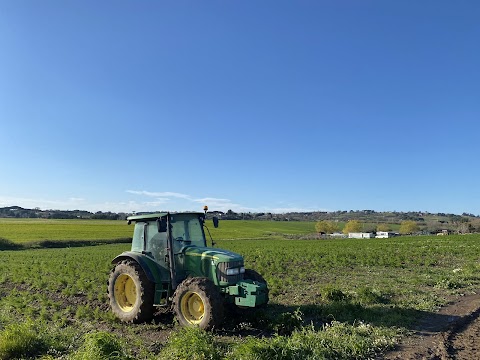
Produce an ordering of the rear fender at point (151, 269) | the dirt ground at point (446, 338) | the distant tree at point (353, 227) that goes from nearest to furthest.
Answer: the dirt ground at point (446, 338), the rear fender at point (151, 269), the distant tree at point (353, 227)

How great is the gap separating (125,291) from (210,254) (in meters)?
2.79

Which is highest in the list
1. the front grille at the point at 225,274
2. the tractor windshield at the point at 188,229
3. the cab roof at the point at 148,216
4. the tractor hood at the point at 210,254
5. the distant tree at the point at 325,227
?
the cab roof at the point at 148,216

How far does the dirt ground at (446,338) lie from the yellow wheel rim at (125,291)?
20.4 feet

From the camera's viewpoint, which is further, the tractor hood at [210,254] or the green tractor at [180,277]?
the tractor hood at [210,254]

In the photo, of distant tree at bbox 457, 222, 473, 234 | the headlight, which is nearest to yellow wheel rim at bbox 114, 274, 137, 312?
the headlight

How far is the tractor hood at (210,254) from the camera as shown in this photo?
8.94 meters

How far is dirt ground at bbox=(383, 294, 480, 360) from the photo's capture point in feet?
22.4

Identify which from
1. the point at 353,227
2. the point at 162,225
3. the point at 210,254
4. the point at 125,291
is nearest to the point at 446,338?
the point at 210,254

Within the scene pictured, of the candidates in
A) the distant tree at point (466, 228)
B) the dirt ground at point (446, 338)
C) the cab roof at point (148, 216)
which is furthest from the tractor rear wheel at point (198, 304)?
the distant tree at point (466, 228)

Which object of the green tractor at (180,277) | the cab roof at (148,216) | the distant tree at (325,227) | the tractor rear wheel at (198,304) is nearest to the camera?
the tractor rear wheel at (198,304)

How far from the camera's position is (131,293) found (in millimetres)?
10281

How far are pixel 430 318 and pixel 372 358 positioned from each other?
12.6ft

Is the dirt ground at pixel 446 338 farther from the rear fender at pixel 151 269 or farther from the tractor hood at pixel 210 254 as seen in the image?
the rear fender at pixel 151 269

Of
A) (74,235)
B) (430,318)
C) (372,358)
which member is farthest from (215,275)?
(74,235)
